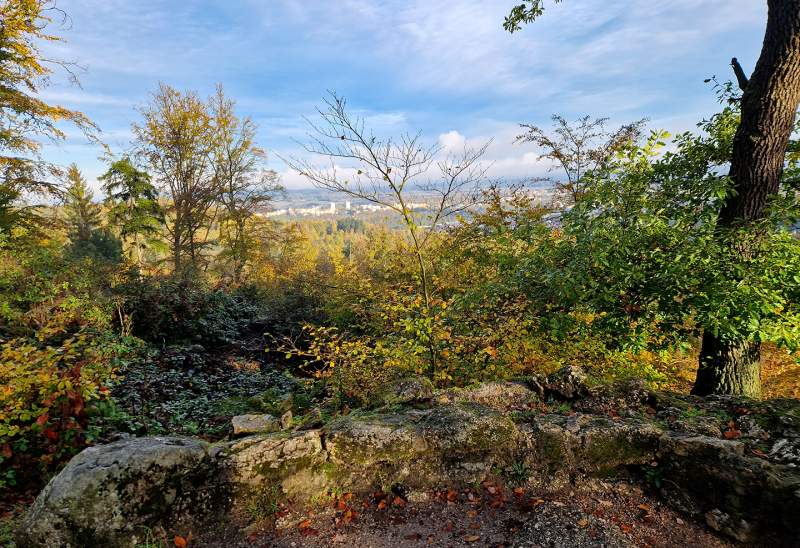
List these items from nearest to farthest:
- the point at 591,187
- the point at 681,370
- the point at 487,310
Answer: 1. the point at 591,187
2. the point at 487,310
3. the point at 681,370

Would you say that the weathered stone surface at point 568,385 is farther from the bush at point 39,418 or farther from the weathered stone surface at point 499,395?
the bush at point 39,418

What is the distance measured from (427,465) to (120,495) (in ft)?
9.14

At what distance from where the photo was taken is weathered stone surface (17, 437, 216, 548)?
9.59 feet

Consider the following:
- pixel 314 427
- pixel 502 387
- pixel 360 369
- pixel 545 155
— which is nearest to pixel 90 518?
pixel 314 427

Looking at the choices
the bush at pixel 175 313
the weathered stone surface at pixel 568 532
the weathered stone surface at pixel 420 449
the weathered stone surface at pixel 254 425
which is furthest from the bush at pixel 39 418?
the bush at pixel 175 313

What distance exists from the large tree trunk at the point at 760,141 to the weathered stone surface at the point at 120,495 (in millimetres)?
6855

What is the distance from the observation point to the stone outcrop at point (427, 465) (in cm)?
303

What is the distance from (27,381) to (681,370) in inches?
498

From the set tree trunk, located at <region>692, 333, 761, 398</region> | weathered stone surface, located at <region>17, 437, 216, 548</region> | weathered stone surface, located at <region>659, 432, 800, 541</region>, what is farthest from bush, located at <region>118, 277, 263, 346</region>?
tree trunk, located at <region>692, 333, 761, 398</region>

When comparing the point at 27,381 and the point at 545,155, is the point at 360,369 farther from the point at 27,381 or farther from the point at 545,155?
the point at 545,155

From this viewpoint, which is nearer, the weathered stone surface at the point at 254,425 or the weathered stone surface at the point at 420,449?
the weathered stone surface at the point at 420,449

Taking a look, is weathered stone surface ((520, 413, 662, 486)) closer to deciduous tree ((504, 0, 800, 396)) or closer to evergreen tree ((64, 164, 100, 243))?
deciduous tree ((504, 0, 800, 396))

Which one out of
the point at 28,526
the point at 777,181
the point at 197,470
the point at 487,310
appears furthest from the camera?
the point at 487,310

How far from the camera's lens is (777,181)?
17.4 ft
